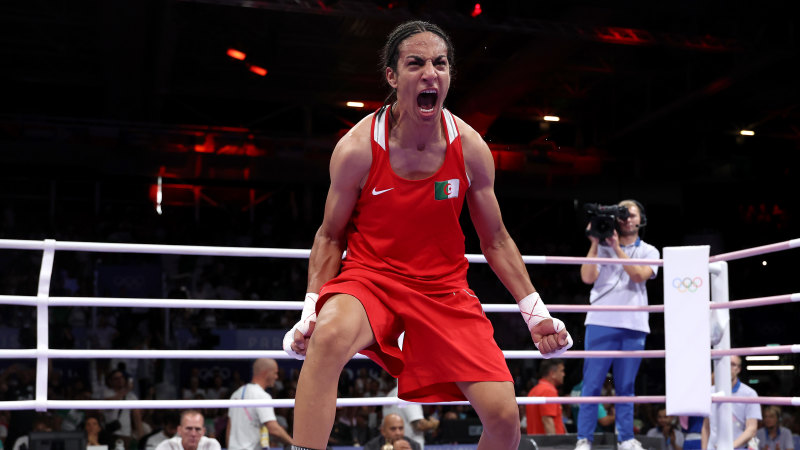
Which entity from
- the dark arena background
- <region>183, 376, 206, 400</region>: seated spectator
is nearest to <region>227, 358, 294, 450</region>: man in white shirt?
the dark arena background

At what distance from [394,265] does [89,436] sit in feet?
19.5

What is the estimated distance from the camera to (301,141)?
42.8ft

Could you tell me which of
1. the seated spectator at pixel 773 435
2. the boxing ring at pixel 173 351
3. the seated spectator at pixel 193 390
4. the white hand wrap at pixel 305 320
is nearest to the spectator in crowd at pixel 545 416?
the boxing ring at pixel 173 351

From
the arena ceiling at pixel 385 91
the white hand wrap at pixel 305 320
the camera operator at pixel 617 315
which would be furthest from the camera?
the arena ceiling at pixel 385 91

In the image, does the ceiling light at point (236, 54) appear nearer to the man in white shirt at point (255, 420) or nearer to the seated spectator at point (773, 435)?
the man in white shirt at point (255, 420)

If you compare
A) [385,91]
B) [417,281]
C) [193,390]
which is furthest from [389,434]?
[385,91]

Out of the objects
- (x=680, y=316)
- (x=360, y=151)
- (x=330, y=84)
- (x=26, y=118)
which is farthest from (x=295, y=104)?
(x=360, y=151)

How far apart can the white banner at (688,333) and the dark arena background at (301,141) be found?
5.49 m

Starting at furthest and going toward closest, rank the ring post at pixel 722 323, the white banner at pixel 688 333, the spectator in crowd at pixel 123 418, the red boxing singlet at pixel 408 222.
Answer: the spectator in crowd at pixel 123 418
the ring post at pixel 722 323
the white banner at pixel 688 333
the red boxing singlet at pixel 408 222

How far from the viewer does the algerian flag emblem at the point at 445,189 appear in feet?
7.97

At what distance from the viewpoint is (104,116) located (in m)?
12.8

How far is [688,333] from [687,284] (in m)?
0.22

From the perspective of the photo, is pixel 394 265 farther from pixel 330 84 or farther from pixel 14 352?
pixel 330 84

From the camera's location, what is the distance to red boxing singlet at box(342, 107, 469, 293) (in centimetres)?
240
